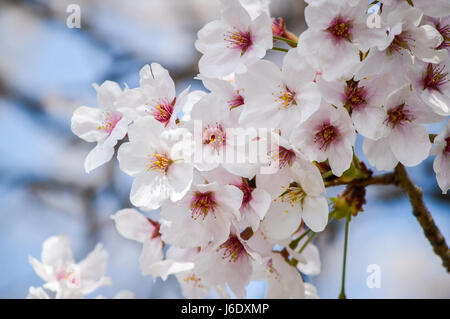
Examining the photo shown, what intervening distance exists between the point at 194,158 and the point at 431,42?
29cm

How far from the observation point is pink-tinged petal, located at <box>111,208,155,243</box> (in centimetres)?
71

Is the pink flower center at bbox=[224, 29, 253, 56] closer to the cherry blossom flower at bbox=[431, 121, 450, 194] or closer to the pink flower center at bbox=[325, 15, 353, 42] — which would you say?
the pink flower center at bbox=[325, 15, 353, 42]

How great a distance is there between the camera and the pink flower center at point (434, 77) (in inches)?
19.3

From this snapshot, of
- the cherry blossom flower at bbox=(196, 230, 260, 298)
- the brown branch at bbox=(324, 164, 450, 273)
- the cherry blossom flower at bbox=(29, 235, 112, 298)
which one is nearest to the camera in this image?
the cherry blossom flower at bbox=(196, 230, 260, 298)

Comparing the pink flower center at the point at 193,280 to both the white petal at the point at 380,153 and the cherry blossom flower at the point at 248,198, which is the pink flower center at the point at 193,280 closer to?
the cherry blossom flower at the point at 248,198

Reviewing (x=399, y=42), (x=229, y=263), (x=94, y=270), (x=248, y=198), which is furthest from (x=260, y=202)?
(x=94, y=270)

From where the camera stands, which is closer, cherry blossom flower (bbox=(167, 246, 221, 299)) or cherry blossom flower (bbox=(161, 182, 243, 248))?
cherry blossom flower (bbox=(161, 182, 243, 248))

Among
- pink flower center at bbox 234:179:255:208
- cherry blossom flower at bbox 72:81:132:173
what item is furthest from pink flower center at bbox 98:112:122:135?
pink flower center at bbox 234:179:255:208

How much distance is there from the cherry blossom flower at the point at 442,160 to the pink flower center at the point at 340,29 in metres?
0.16

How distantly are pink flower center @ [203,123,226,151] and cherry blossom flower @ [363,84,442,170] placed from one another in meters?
0.17

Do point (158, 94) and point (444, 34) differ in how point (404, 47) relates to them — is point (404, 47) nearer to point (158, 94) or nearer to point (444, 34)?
point (444, 34)

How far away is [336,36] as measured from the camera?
1.59ft
